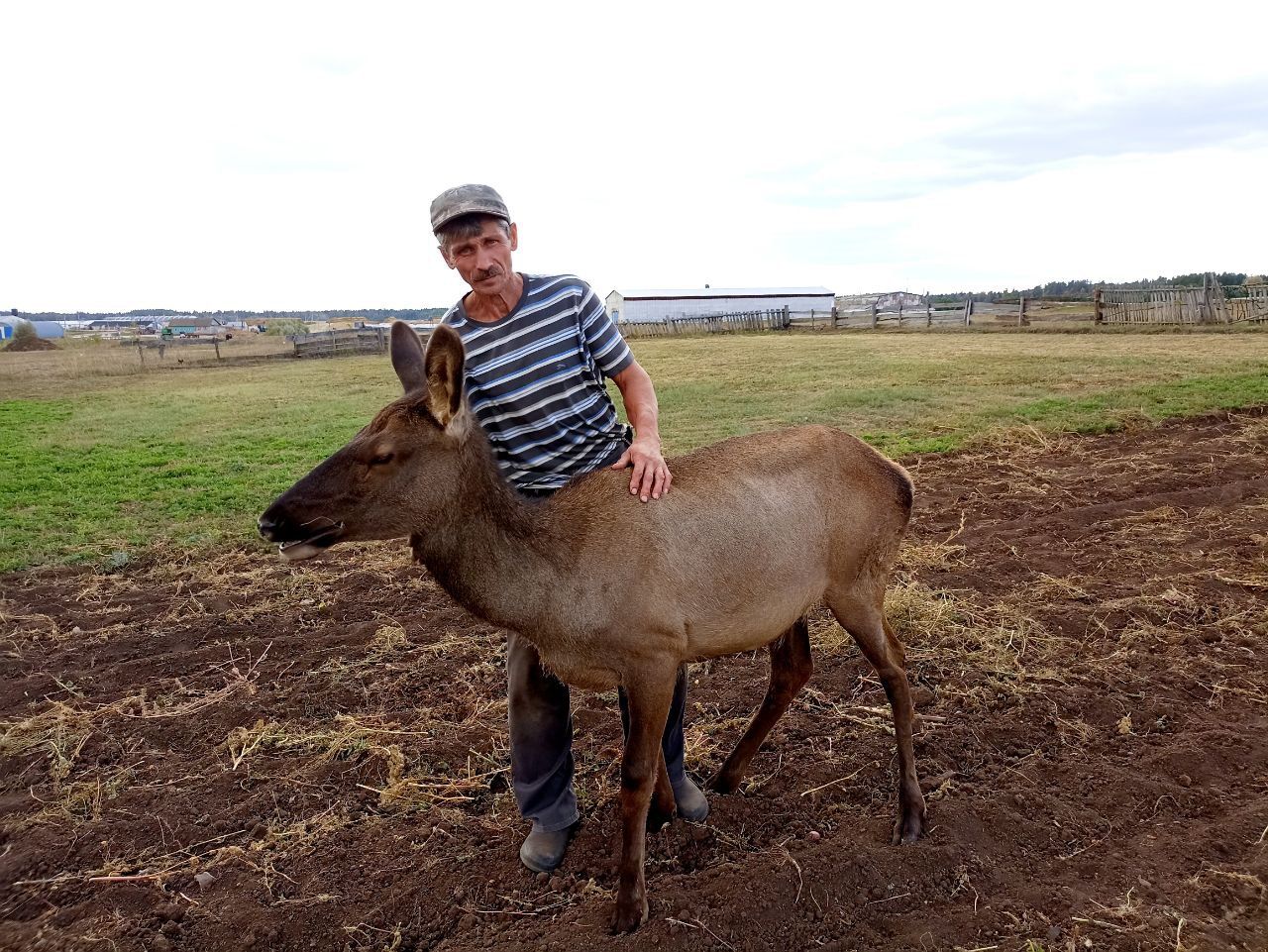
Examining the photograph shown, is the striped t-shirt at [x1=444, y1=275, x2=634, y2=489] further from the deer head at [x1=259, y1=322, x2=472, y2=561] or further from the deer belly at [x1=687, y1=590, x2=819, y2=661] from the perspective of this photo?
the deer belly at [x1=687, y1=590, x2=819, y2=661]

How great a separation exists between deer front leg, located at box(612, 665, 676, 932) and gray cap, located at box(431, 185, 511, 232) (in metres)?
2.20

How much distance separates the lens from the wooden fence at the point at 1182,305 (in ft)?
111

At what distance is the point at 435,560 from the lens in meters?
3.80

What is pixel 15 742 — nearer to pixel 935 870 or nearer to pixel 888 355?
pixel 935 870

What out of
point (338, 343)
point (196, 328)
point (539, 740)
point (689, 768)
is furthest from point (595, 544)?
point (196, 328)

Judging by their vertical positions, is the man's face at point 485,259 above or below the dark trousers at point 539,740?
above

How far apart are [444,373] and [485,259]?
25.4 inches

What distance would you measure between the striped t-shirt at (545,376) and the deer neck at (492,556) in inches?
12.3

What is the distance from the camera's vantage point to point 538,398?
13.0 ft

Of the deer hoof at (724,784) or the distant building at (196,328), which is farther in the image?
the distant building at (196,328)

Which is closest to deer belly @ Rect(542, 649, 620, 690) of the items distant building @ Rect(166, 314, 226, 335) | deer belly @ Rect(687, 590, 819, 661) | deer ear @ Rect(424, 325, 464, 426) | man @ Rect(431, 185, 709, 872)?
man @ Rect(431, 185, 709, 872)

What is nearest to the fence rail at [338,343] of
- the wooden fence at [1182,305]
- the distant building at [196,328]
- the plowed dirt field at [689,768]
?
the distant building at [196,328]

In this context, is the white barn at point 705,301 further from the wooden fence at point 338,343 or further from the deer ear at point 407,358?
the deer ear at point 407,358

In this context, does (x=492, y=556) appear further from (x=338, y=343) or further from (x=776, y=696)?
(x=338, y=343)
